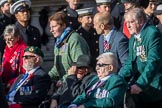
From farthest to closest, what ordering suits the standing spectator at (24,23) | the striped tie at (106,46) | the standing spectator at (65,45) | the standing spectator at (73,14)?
the standing spectator at (73,14), the standing spectator at (24,23), the standing spectator at (65,45), the striped tie at (106,46)

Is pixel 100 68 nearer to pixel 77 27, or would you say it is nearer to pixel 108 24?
pixel 108 24

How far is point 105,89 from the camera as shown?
302 inches

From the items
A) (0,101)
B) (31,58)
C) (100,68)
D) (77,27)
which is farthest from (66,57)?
(0,101)

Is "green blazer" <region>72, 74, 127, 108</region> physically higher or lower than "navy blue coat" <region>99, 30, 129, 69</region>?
lower

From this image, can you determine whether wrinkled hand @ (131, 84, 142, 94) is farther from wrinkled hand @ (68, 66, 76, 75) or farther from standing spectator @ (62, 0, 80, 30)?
standing spectator @ (62, 0, 80, 30)

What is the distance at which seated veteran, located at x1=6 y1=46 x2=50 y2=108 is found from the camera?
866 centimetres

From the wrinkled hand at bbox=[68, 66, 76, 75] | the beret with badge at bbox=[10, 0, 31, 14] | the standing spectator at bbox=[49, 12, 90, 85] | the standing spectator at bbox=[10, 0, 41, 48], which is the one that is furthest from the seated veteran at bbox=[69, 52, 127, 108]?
the beret with badge at bbox=[10, 0, 31, 14]

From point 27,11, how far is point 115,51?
2.38 meters

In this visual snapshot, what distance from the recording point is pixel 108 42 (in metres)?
8.66

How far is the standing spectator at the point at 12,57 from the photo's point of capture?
9422 mm

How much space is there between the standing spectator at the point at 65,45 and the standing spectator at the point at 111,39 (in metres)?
0.31

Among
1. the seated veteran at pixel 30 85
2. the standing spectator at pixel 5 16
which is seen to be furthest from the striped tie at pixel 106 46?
the standing spectator at pixel 5 16

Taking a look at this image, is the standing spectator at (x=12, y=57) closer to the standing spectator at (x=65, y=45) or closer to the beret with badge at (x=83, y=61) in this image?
the standing spectator at (x=65, y=45)

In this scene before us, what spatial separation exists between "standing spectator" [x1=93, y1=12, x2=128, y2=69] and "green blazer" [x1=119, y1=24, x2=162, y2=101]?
1.65 feet
